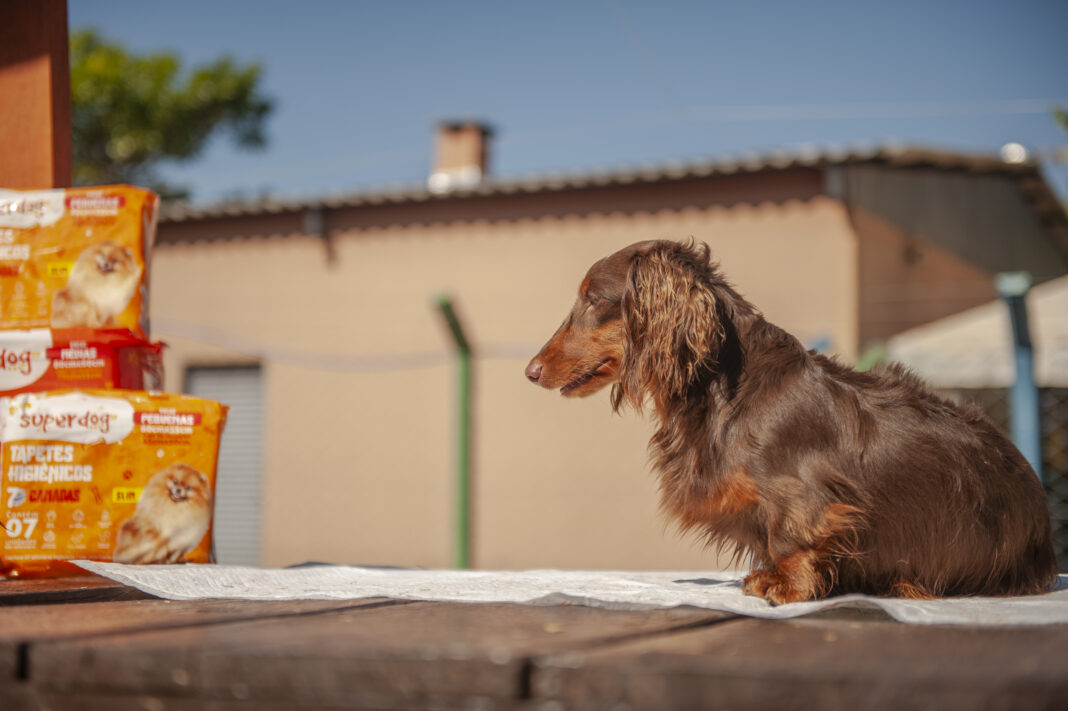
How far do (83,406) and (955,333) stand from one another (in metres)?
8.13

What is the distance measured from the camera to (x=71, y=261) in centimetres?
303

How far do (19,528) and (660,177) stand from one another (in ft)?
27.3

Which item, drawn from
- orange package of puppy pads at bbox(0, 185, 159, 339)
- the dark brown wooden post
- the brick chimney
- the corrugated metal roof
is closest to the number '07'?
orange package of puppy pads at bbox(0, 185, 159, 339)

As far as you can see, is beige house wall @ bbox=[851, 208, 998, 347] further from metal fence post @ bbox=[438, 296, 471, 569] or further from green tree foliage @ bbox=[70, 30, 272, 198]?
green tree foliage @ bbox=[70, 30, 272, 198]

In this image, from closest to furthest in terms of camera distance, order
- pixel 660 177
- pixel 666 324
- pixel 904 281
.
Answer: pixel 666 324 → pixel 660 177 → pixel 904 281

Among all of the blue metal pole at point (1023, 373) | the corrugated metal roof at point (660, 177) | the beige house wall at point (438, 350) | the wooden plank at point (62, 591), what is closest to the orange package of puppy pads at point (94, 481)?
the wooden plank at point (62, 591)

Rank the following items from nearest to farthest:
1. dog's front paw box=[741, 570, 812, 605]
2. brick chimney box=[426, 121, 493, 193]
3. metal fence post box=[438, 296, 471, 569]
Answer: dog's front paw box=[741, 570, 812, 605], metal fence post box=[438, 296, 471, 569], brick chimney box=[426, 121, 493, 193]

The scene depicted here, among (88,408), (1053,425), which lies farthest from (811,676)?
(1053,425)

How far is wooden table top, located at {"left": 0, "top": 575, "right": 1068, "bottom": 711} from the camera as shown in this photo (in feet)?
3.98

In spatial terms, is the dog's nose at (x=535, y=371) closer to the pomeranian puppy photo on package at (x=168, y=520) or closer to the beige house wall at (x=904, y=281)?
the pomeranian puppy photo on package at (x=168, y=520)

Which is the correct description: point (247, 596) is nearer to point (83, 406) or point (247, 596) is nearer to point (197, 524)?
point (197, 524)

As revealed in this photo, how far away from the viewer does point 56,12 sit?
3.45 meters

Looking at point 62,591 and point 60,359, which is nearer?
point 62,591

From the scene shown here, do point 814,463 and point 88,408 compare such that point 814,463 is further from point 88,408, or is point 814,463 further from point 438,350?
point 438,350
